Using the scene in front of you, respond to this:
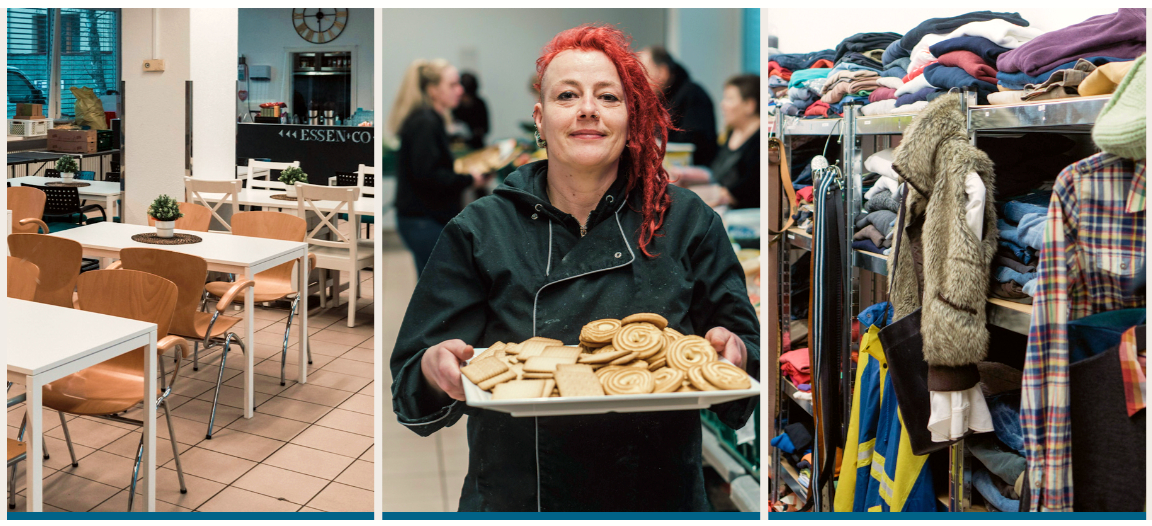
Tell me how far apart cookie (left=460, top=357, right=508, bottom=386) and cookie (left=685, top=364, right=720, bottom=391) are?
338 millimetres

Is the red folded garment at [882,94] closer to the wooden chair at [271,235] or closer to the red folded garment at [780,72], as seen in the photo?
the red folded garment at [780,72]

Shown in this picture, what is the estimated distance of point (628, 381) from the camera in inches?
57.8

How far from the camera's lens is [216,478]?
10.1 feet

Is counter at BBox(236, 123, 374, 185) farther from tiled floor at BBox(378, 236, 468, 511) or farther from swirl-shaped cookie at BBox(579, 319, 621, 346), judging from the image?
swirl-shaped cookie at BBox(579, 319, 621, 346)

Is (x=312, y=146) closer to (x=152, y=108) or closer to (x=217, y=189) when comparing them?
(x=152, y=108)

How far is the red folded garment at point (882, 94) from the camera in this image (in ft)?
8.43

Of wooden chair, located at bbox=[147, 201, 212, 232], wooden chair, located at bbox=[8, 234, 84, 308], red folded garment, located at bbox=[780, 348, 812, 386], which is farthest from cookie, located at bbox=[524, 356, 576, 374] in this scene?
wooden chair, located at bbox=[147, 201, 212, 232]

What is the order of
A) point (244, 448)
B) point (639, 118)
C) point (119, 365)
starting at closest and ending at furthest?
point (639, 118)
point (119, 365)
point (244, 448)

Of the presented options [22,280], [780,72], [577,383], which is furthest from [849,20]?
[22,280]

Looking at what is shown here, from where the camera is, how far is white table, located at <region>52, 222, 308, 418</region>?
3.71m

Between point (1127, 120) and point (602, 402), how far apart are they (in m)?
1.06

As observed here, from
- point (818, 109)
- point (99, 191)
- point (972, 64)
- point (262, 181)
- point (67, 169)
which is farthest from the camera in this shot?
point (262, 181)

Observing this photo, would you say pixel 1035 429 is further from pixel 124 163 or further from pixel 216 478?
pixel 124 163
